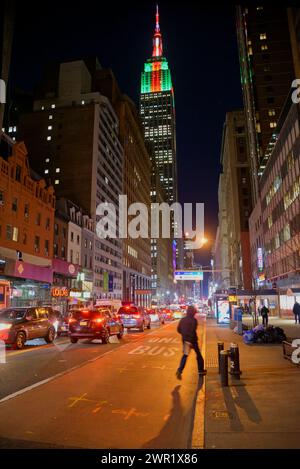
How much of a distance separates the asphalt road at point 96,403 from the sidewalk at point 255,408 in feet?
1.44

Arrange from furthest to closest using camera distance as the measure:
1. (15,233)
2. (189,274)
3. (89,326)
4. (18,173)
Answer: (189,274)
(18,173)
(15,233)
(89,326)

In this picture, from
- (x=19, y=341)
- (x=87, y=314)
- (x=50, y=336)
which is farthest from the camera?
(x=50, y=336)

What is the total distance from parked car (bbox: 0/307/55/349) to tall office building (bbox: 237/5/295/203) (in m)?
70.6

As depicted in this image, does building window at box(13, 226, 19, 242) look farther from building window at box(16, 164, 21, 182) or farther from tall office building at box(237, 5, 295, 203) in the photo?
tall office building at box(237, 5, 295, 203)

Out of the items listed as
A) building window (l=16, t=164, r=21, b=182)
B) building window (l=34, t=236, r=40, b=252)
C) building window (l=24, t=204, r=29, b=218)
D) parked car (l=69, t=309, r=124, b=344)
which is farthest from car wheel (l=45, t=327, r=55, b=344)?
building window (l=34, t=236, r=40, b=252)

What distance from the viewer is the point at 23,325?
1698 centimetres

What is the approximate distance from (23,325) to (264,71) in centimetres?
8916

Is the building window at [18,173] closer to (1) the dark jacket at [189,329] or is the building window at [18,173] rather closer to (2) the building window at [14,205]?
(2) the building window at [14,205]

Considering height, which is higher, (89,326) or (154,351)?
(89,326)

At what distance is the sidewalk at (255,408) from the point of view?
17.4 feet

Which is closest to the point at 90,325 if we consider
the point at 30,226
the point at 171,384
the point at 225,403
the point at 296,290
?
the point at 171,384

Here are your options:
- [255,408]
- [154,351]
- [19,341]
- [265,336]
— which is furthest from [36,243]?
[255,408]

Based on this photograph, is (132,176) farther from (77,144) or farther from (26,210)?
(26,210)

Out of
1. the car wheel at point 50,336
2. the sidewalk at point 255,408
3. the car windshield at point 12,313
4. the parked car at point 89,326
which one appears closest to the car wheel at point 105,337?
the parked car at point 89,326
